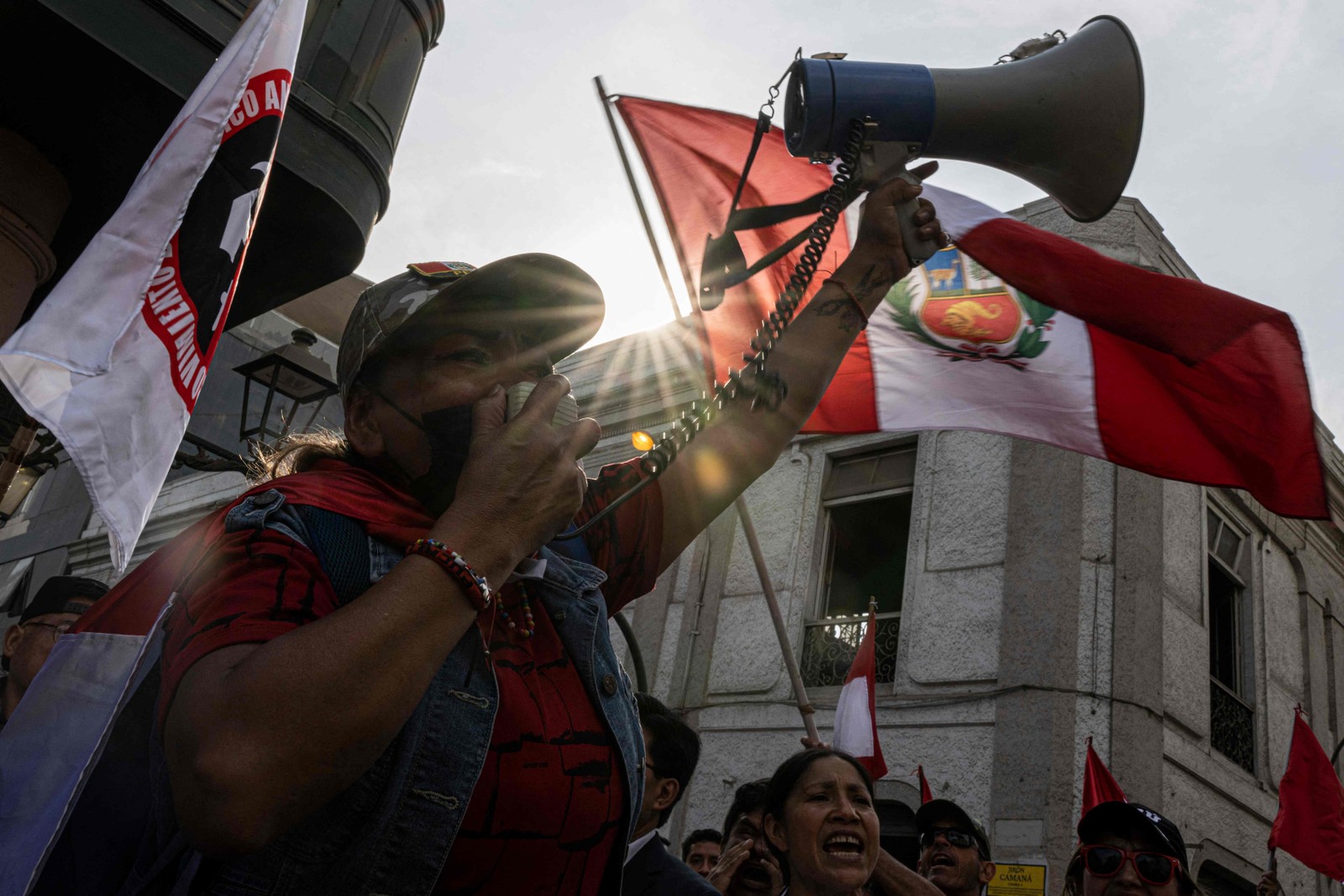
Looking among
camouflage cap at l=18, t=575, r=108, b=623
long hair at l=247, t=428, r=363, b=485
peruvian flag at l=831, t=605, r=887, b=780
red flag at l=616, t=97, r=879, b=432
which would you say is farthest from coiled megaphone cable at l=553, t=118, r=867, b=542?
peruvian flag at l=831, t=605, r=887, b=780

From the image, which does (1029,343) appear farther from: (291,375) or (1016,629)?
(1016,629)

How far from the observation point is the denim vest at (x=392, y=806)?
106cm

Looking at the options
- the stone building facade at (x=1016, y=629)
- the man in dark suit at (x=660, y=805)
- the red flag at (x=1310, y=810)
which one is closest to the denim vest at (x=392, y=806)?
the man in dark suit at (x=660, y=805)

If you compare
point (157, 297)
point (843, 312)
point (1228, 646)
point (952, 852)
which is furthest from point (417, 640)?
point (1228, 646)

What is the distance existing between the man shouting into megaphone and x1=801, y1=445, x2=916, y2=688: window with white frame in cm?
921

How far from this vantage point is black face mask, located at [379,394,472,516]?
1374 mm

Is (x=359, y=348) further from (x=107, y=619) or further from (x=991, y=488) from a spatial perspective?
(x=991, y=488)

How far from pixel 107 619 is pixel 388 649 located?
2.49ft

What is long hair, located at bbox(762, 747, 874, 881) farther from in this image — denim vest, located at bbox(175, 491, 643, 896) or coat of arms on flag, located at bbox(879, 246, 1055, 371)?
denim vest, located at bbox(175, 491, 643, 896)

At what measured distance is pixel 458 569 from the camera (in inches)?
41.3

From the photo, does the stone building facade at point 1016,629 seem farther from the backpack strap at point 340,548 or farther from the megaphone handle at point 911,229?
the backpack strap at point 340,548

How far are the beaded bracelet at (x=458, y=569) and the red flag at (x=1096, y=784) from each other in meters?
7.26

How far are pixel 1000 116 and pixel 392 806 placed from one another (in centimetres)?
162

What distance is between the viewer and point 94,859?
1154mm
